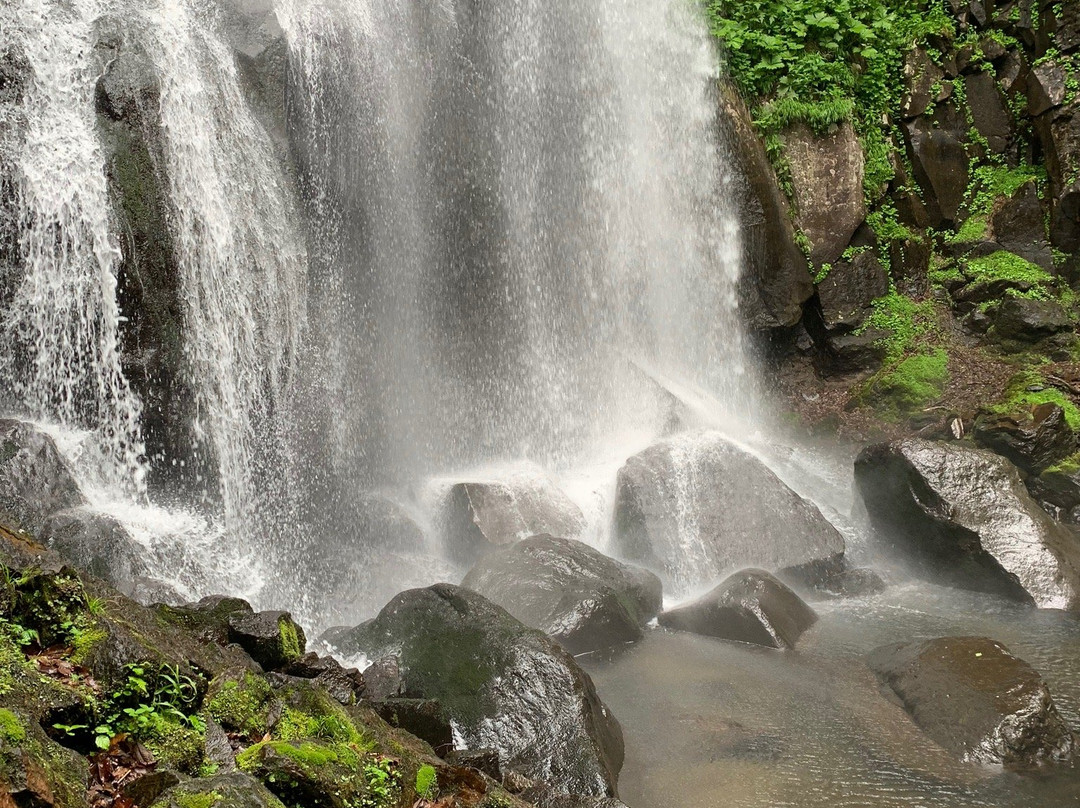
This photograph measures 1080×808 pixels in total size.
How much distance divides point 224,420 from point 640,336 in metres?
7.78

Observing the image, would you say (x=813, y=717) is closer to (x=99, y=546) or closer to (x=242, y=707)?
(x=242, y=707)

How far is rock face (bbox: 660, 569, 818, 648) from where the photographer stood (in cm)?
818

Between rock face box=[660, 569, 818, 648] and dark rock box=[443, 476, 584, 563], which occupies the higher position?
dark rock box=[443, 476, 584, 563]

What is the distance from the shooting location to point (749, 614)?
8234mm

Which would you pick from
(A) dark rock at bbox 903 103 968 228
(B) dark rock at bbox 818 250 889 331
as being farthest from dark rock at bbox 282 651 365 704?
(A) dark rock at bbox 903 103 968 228

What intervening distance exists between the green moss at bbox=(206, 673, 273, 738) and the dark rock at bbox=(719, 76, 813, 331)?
41.7 ft

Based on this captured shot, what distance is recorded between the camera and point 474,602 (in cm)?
692

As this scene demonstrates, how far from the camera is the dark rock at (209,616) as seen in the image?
4.85 m

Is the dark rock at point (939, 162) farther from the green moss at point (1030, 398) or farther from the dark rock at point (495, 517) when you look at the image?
the dark rock at point (495, 517)

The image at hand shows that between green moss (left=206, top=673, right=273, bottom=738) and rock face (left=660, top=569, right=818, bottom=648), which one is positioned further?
rock face (left=660, top=569, right=818, bottom=648)

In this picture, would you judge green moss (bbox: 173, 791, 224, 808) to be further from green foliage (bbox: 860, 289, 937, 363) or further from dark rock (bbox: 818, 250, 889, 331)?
green foliage (bbox: 860, 289, 937, 363)

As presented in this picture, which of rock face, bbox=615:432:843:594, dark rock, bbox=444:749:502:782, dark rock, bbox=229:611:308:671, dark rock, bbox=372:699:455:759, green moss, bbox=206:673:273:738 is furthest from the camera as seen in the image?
rock face, bbox=615:432:843:594

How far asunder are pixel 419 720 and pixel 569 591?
10.3 ft

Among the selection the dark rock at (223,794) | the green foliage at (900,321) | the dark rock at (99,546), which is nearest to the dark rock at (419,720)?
the dark rock at (223,794)
